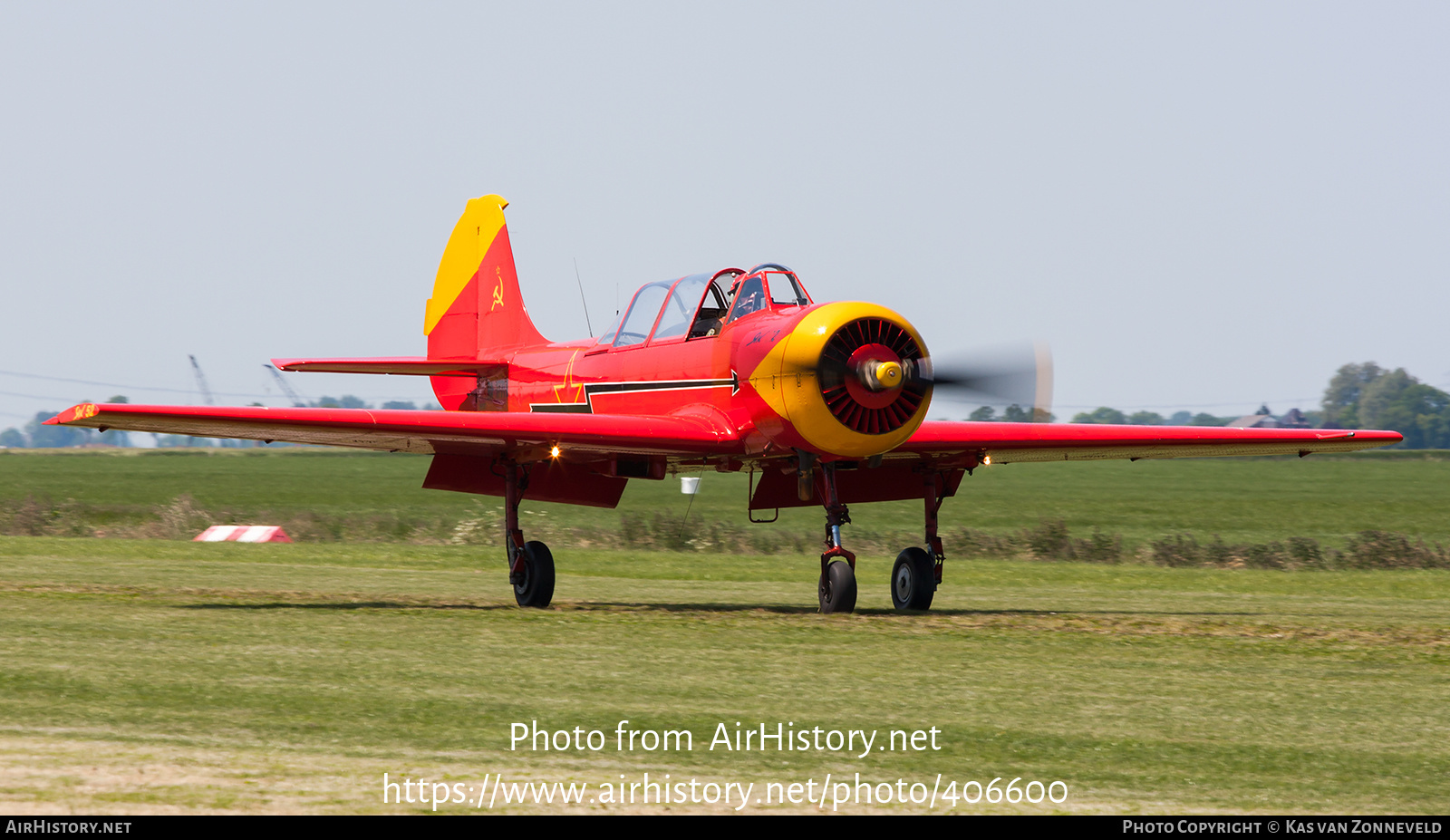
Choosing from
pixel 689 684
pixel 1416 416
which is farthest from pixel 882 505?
pixel 1416 416

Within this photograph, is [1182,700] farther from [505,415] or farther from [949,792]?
[505,415]

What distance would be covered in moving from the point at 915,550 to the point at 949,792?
9866 mm

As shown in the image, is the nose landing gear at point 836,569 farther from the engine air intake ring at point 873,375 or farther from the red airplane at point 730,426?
the engine air intake ring at point 873,375

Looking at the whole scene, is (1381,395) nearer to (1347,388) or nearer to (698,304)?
(1347,388)

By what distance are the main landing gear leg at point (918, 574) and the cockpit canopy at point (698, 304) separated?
2.99 m

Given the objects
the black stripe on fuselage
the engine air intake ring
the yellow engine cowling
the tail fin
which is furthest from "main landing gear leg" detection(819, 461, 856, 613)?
the tail fin

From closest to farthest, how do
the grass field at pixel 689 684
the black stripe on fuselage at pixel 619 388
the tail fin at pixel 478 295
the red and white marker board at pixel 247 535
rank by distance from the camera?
the grass field at pixel 689 684, the black stripe on fuselage at pixel 619 388, the tail fin at pixel 478 295, the red and white marker board at pixel 247 535

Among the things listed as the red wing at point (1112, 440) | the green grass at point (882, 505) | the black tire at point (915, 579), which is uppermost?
the red wing at point (1112, 440)

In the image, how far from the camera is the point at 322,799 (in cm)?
576

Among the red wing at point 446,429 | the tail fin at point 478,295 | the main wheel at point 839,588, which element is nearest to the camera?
the red wing at point 446,429

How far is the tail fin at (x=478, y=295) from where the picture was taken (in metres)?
20.5

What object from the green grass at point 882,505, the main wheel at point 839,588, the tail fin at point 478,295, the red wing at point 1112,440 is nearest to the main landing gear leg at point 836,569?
the main wheel at point 839,588

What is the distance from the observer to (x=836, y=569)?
14.0 meters

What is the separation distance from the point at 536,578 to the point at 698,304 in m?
3.21
